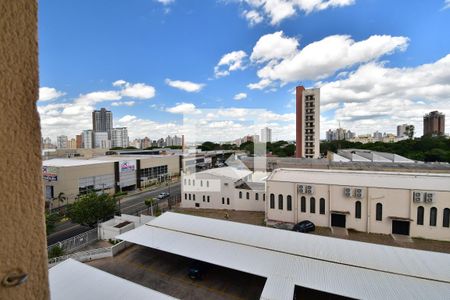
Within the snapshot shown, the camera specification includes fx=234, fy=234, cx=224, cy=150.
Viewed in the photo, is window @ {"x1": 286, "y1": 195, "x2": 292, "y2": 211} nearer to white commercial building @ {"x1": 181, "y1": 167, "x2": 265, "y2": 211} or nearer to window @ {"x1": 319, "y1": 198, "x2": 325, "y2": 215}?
window @ {"x1": 319, "y1": 198, "x2": 325, "y2": 215}

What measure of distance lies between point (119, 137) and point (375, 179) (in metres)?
87.9

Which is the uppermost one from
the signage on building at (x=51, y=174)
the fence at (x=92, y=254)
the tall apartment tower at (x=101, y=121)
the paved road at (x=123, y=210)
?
the tall apartment tower at (x=101, y=121)

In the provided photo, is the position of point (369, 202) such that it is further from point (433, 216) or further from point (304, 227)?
point (304, 227)

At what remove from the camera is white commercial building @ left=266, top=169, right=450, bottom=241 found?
43.7 ft

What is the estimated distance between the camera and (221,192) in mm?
19922

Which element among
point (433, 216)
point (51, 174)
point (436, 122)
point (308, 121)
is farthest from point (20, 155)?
point (436, 122)

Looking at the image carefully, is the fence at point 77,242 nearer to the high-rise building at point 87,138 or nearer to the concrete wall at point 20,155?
the concrete wall at point 20,155

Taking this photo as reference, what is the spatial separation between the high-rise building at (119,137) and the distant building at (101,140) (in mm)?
4126

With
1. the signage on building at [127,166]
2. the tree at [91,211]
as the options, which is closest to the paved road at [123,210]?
the tree at [91,211]

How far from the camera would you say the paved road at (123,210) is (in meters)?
15.4

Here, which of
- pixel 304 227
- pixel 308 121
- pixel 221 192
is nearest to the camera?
pixel 304 227

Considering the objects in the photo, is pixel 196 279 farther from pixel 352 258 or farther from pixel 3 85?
pixel 3 85

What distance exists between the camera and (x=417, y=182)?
15086 millimetres

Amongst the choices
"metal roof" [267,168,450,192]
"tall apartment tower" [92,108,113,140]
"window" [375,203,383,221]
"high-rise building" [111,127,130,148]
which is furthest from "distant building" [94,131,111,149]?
"window" [375,203,383,221]
